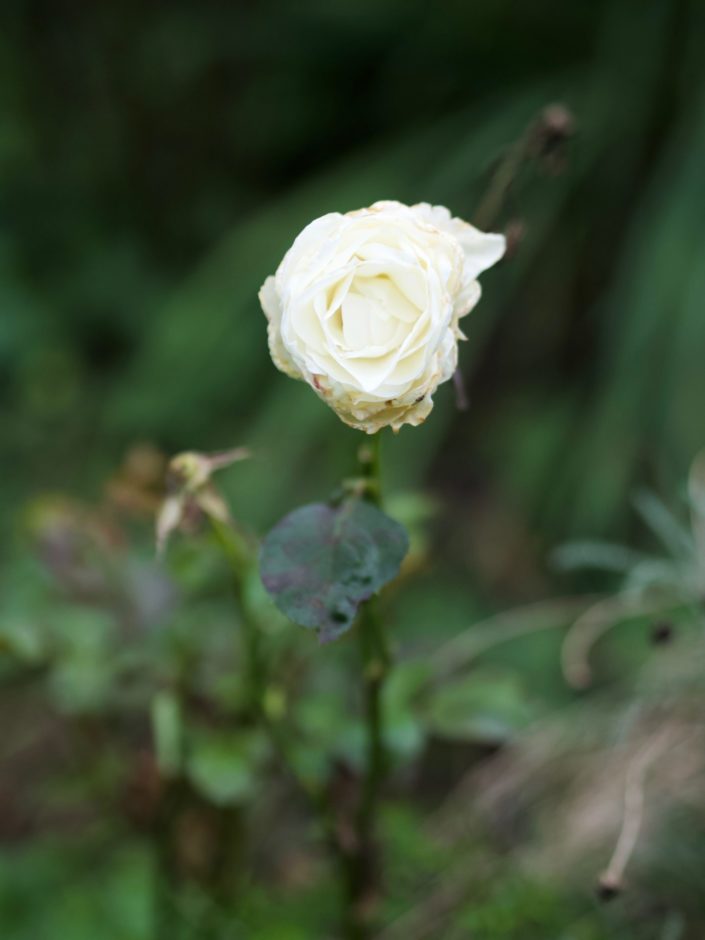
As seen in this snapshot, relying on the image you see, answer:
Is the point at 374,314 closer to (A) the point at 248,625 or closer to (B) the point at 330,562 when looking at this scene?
(B) the point at 330,562

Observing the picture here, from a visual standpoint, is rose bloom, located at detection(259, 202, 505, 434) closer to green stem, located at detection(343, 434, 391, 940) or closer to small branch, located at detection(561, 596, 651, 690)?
green stem, located at detection(343, 434, 391, 940)

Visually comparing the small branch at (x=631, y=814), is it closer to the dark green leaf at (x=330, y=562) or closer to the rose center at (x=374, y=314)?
the dark green leaf at (x=330, y=562)

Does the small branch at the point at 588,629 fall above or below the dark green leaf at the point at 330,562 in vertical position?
above

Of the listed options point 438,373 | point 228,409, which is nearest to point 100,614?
point 438,373

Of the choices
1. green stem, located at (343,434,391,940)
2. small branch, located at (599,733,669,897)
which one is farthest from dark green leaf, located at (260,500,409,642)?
small branch, located at (599,733,669,897)

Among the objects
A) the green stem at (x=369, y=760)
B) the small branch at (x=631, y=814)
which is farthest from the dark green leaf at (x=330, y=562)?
the small branch at (x=631, y=814)
